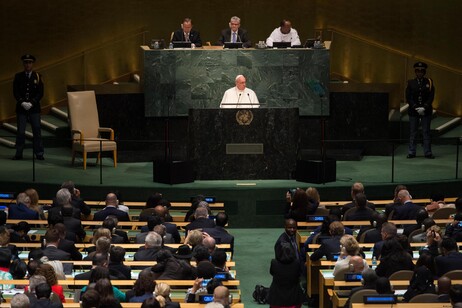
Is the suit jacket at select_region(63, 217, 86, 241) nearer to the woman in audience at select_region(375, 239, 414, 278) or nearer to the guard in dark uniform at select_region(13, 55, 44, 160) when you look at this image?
the woman in audience at select_region(375, 239, 414, 278)

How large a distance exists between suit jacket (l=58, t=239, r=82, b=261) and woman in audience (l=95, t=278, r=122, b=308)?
2822 mm

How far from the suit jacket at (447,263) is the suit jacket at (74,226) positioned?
15.4 ft

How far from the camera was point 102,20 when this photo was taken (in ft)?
77.7

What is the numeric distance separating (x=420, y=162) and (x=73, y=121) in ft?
21.0

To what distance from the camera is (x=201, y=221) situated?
1411 cm

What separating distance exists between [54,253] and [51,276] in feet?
5.83

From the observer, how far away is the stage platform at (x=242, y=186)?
1783 cm

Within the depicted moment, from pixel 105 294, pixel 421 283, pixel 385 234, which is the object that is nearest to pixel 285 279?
pixel 385 234

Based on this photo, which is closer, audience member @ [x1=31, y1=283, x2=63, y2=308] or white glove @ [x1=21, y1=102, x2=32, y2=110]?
audience member @ [x1=31, y1=283, x2=63, y2=308]

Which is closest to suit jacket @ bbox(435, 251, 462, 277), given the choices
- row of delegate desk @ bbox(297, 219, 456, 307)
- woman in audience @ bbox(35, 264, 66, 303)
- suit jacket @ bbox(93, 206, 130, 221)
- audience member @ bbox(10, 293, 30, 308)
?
row of delegate desk @ bbox(297, 219, 456, 307)

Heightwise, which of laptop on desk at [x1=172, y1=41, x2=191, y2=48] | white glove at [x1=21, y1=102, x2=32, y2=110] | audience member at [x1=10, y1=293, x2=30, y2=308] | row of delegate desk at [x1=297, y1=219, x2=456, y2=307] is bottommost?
row of delegate desk at [x1=297, y1=219, x2=456, y2=307]

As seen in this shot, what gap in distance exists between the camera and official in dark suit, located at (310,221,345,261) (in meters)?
12.9

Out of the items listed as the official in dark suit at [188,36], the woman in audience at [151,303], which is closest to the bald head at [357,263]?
the woman in audience at [151,303]

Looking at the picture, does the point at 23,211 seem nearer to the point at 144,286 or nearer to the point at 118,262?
the point at 118,262
